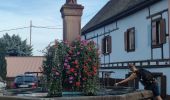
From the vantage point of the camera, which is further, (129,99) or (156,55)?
(156,55)

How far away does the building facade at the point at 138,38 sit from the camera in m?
22.1

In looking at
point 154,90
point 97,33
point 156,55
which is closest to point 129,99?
point 154,90

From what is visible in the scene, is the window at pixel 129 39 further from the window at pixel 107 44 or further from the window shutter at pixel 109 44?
the window at pixel 107 44

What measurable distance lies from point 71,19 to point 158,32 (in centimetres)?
1034

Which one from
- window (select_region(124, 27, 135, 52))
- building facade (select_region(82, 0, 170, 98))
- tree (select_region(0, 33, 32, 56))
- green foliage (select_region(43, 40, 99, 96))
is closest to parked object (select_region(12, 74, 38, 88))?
building facade (select_region(82, 0, 170, 98))

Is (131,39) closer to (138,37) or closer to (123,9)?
(138,37)

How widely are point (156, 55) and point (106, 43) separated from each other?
34.4 ft

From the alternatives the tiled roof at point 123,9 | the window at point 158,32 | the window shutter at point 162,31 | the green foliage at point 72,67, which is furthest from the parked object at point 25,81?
the green foliage at point 72,67

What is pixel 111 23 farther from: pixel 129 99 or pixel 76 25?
pixel 129 99

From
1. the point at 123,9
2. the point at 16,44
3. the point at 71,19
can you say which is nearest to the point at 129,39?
the point at 123,9

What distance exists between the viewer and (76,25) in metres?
13.6

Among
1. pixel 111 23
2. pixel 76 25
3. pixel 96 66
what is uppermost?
pixel 111 23

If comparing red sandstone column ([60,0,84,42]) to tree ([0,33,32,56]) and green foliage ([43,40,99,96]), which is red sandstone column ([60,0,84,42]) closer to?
green foliage ([43,40,99,96])

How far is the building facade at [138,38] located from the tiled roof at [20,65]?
16812mm
